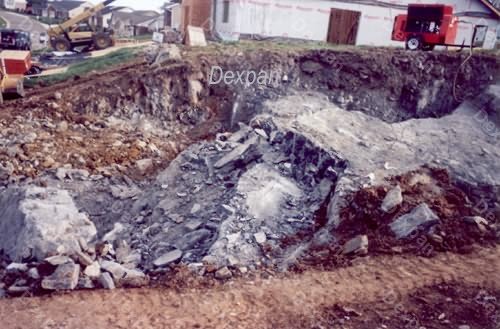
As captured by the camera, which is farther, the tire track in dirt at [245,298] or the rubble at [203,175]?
the rubble at [203,175]

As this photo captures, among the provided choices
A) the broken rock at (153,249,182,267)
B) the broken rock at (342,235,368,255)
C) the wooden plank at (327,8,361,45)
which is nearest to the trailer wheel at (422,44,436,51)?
the wooden plank at (327,8,361,45)

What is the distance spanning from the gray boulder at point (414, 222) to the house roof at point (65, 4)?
57630 millimetres

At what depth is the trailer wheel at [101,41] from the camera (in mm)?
22734

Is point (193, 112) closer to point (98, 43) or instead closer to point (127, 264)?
point (127, 264)

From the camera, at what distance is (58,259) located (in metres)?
6.44

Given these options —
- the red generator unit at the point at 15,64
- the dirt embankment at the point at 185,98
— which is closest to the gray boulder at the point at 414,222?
the dirt embankment at the point at 185,98

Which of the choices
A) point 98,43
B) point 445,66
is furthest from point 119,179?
point 98,43

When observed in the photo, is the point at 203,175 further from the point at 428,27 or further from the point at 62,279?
the point at 428,27

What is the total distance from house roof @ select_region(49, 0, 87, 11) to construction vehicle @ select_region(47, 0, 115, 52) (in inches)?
1440

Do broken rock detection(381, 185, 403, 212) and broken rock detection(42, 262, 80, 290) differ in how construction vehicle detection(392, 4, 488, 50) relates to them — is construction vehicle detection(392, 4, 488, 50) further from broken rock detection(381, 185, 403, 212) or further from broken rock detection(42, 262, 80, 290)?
broken rock detection(42, 262, 80, 290)

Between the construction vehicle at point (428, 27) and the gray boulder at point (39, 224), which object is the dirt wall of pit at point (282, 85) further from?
the gray boulder at point (39, 224)

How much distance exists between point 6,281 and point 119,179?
3.86m

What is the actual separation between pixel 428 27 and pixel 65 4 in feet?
180

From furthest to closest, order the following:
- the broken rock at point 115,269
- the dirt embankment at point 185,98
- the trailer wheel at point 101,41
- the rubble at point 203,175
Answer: the trailer wheel at point 101,41 < the dirt embankment at point 185,98 < the rubble at point 203,175 < the broken rock at point 115,269
